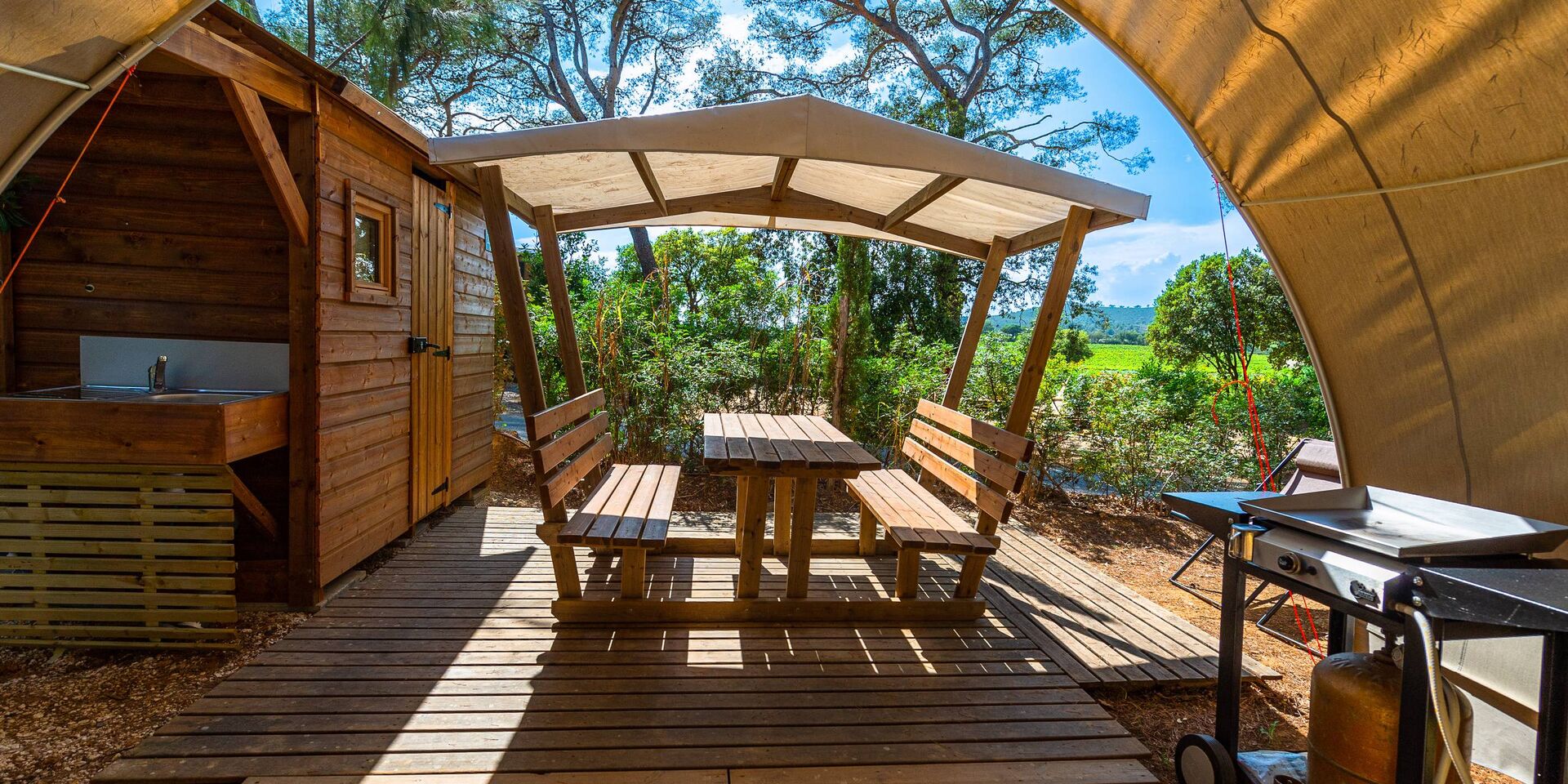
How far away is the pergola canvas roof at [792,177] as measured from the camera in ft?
8.96

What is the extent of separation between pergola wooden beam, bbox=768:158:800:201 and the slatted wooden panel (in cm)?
290

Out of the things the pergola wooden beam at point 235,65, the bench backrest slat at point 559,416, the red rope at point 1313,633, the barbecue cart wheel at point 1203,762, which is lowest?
the red rope at point 1313,633

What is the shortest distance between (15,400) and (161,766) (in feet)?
5.86

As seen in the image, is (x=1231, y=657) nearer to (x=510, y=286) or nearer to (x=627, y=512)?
(x=627, y=512)

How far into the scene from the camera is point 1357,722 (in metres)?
1.72

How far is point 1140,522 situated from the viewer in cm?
603

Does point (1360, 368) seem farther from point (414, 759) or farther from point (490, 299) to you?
point (490, 299)

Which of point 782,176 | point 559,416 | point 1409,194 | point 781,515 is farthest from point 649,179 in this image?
point 1409,194

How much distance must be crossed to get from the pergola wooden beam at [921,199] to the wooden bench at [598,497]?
76.1 inches

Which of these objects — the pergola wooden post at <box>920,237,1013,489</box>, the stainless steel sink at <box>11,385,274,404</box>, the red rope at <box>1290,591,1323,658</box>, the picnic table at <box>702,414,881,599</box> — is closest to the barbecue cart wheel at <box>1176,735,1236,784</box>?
the picnic table at <box>702,414,881,599</box>

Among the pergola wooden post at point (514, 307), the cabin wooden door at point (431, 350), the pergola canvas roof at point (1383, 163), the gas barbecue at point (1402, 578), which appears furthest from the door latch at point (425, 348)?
the gas barbecue at point (1402, 578)

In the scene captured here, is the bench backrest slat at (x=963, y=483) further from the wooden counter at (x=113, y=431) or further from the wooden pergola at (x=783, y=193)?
the wooden counter at (x=113, y=431)

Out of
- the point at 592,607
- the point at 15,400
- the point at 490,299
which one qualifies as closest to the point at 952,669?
the point at 592,607

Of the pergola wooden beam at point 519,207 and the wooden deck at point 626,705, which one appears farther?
the pergola wooden beam at point 519,207
